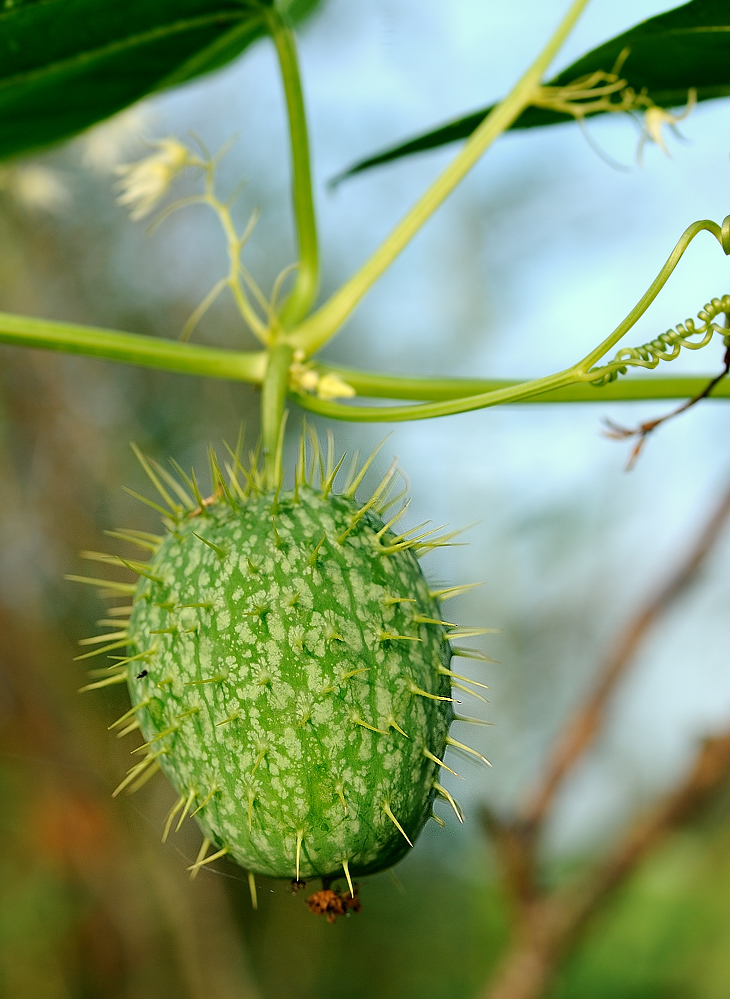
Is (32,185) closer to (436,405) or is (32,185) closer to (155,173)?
(155,173)

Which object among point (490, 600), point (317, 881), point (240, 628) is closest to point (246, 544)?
point (240, 628)

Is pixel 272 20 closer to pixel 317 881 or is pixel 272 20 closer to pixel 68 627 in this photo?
pixel 317 881

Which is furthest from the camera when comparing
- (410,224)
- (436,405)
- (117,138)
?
(117,138)

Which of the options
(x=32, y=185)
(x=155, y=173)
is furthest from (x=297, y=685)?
(x=32, y=185)

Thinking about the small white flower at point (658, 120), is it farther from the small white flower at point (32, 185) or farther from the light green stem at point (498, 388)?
the small white flower at point (32, 185)

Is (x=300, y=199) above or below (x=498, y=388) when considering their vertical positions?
above

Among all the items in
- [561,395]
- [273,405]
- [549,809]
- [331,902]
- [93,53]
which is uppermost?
[93,53]
